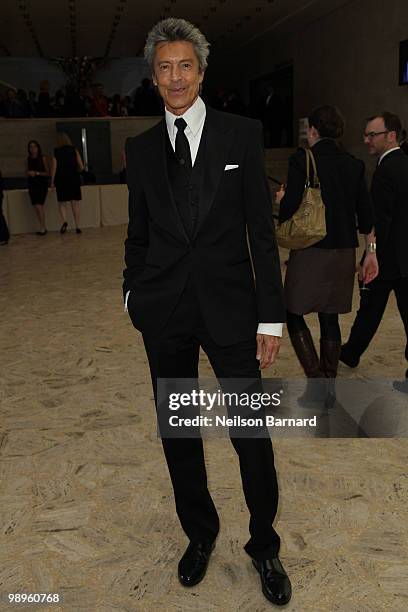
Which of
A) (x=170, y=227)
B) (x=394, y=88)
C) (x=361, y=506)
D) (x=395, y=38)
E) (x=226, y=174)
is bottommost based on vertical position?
(x=361, y=506)

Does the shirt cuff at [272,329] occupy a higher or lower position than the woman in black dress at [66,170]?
lower

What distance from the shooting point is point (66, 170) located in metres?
11.7

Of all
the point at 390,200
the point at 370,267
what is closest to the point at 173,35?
the point at 390,200

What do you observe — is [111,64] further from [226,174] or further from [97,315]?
[226,174]

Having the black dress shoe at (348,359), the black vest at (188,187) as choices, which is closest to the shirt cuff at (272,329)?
the black vest at (188,187)

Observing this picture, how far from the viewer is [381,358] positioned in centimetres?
474

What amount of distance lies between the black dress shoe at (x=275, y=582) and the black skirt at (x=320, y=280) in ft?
5.70

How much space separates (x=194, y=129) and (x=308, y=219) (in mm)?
1535

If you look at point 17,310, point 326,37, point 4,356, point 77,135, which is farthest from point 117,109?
point 4,356

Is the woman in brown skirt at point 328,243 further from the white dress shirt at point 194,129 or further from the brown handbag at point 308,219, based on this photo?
the white dress shirt at point 194,129

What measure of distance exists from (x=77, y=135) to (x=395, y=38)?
9.20 m

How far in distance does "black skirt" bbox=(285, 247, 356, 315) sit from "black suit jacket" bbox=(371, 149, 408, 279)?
0.32m

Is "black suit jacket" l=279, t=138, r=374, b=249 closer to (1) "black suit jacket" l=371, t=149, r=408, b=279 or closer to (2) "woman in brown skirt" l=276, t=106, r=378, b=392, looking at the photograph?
(2) "woman in brown skirt" l=276, t=106, r=378, b=392

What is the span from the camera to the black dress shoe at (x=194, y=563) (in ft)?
7.62
